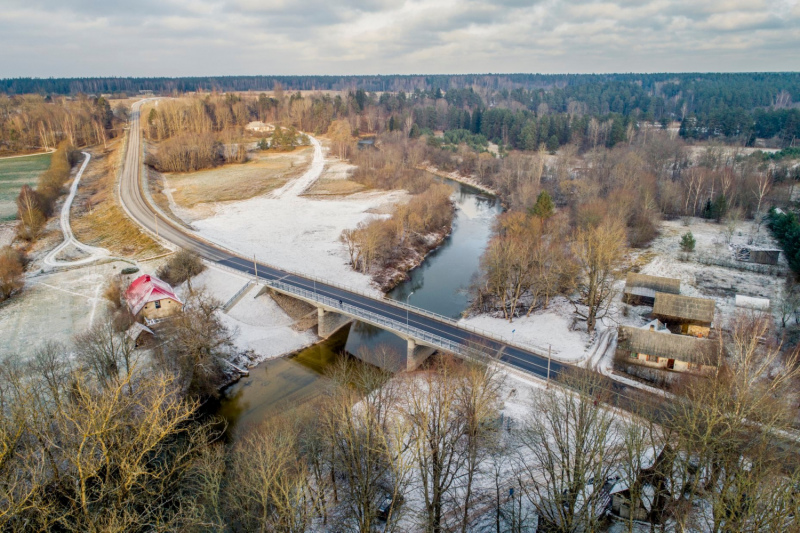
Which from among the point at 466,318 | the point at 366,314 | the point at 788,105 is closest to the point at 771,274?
the point at 466,318

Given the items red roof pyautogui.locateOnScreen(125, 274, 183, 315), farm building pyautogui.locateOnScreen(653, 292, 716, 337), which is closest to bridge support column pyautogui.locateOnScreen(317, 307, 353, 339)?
red roof pyautogui.locateOnScreen(125, 274, 183, 315)

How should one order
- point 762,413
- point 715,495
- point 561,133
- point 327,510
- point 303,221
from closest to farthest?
point 715,495 < point 762,413 < point 327,510 < point 303,221 < point 561,133

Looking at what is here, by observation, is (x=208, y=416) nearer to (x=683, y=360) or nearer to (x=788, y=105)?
(x=683, y=360)

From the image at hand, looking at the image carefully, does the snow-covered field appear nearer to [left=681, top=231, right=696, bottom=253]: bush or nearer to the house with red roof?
[left=681, top=231, right=696, bottom=253]: bush

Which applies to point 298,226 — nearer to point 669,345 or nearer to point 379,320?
point 379,320

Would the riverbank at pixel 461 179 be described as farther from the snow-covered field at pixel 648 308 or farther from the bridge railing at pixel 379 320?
the bridge railing at pixel 379 320

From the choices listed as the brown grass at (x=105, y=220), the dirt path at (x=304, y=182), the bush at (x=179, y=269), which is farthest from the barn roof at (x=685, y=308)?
the dirt path at (x=304, y=182)
